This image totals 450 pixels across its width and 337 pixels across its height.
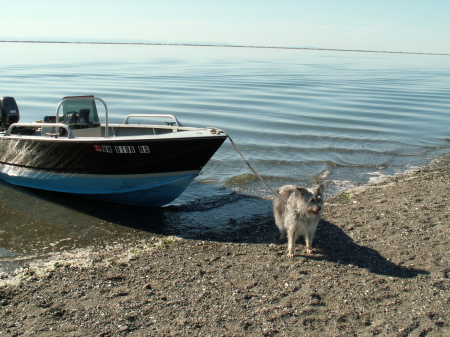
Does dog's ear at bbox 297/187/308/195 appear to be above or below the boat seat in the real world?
below

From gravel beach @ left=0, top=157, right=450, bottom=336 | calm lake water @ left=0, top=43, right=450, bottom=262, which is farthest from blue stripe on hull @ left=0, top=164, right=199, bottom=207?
gravel beach @ left=0, top=157, right=450, bottom=336

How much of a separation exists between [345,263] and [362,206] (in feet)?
9.54

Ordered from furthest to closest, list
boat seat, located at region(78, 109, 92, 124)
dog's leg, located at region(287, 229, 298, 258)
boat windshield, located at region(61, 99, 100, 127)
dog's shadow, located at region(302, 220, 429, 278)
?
boat seat, located at region(78, 109, 92, 124) → boat windshield, located at region(61, 99, 100, 127) → dog's leg, located at region(287, 229, 298, 258) → dog's shadow, located at region(302, 220, 429, 278)

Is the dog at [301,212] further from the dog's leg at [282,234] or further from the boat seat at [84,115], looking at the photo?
the boat seat at [84,115]

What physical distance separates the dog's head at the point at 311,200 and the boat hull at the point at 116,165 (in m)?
2.22

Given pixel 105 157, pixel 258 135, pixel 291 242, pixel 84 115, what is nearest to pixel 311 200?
pixel 291 242

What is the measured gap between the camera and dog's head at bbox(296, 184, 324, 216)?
6357mm

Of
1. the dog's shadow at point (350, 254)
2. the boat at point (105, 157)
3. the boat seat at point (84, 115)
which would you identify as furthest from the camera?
the boat seat at point (84, 115)

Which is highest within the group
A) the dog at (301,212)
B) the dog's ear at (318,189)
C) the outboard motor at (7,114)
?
the outboard motor at (7,114)

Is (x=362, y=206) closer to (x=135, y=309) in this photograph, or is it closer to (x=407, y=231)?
(x=407, y=231)

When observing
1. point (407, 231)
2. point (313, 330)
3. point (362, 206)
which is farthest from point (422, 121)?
point (313, 330)

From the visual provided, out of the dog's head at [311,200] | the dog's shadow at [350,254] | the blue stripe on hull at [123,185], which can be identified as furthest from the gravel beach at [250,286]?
the blue stripe on hull at [123,185]

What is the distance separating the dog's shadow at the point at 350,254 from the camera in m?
6.02

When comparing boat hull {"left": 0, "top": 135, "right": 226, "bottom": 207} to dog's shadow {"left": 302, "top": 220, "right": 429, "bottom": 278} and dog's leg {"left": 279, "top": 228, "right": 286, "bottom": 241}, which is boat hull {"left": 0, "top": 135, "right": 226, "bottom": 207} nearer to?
dog's leg {"left": 279, "top": 228, "right": 286, "bottom": 241}
